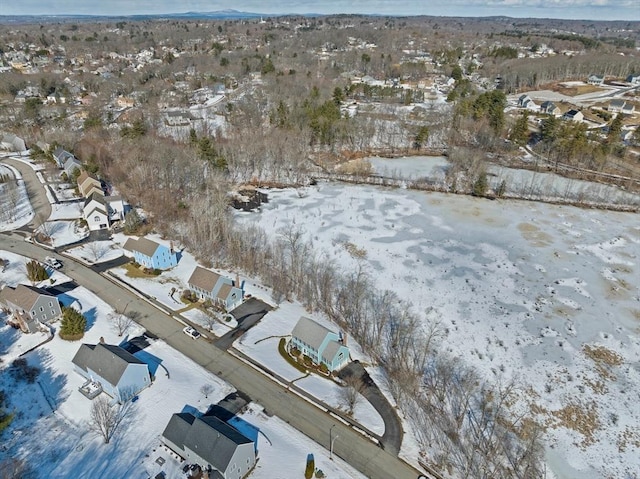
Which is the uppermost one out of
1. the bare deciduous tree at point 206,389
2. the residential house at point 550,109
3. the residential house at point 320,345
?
the residential house at point 550,109

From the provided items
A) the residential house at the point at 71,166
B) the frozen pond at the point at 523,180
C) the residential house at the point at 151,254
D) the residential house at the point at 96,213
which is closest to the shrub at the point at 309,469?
the residential house at the point at 151,254

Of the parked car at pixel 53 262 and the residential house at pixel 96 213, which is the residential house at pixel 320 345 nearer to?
the parked car at pixel 53 262

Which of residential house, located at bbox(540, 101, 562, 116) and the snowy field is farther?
residential house, located at bbox(540, 101, 562, 116)

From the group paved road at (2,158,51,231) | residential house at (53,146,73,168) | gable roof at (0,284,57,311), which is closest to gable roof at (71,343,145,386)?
gable roof at (0,284,57,311)

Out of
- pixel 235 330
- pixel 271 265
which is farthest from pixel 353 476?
pixel 271 265

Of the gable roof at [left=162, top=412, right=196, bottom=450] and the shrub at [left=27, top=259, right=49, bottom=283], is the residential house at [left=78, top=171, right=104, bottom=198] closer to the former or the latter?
the shrub at [left=27, top=259, right=49, bottom=283]

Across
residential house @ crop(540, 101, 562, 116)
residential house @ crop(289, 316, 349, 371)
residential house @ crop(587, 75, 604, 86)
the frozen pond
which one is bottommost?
the frozen pond

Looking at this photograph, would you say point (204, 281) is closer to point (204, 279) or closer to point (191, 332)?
point (204, 279)

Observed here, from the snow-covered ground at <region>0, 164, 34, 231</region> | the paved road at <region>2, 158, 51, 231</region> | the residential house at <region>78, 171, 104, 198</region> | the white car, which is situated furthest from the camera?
the residential house at <region>78, 171, 104, 198</region>

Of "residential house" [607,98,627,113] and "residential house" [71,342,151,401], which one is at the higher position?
"residential house" [607,98,627,113]
